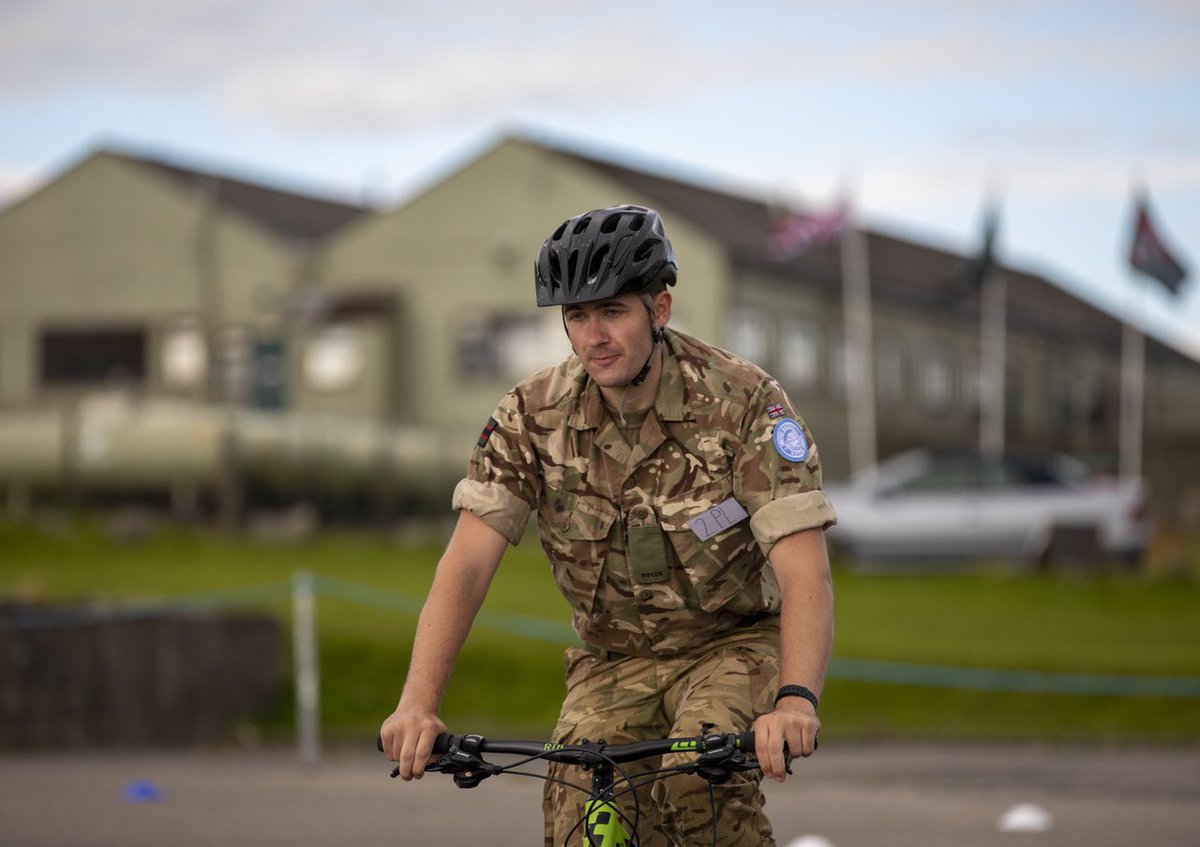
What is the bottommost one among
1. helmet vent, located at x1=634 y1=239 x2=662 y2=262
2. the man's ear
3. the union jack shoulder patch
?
the union jack shoulder patch

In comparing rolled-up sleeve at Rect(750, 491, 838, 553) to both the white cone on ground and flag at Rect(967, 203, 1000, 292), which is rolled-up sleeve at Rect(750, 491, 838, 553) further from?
flag at Rect(967, 203, 1000, 292)

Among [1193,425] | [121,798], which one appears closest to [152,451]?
[121,798]

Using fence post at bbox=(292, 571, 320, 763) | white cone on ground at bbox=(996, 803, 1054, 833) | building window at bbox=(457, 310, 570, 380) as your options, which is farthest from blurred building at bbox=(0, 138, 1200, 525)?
white cone on ground at bbox=(996, 803, 1054, 833)

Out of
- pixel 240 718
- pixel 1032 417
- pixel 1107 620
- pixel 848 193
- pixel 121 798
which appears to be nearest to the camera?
pixel 121 798

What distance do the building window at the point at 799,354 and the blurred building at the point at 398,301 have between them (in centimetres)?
6

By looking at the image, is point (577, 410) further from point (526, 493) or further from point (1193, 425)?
point (1193, 425)

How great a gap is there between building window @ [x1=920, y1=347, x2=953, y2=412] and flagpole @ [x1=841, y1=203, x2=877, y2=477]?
3.22m

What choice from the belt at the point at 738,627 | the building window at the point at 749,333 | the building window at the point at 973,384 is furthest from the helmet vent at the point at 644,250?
the building window at the point at 973,384

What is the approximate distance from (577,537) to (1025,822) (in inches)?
263

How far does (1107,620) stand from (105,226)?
36.4m

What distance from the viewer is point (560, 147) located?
52594 mm

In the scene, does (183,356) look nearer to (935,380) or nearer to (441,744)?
(935,380)

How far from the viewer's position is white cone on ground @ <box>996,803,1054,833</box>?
11.2 metres

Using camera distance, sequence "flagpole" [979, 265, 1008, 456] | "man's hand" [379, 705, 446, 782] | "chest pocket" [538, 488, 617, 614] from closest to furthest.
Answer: "man's hand" [379, 705, 446, 782], "chest pocket" [538, 488, 617, 614], "flagpole" [979, 265, 1008, 456]
